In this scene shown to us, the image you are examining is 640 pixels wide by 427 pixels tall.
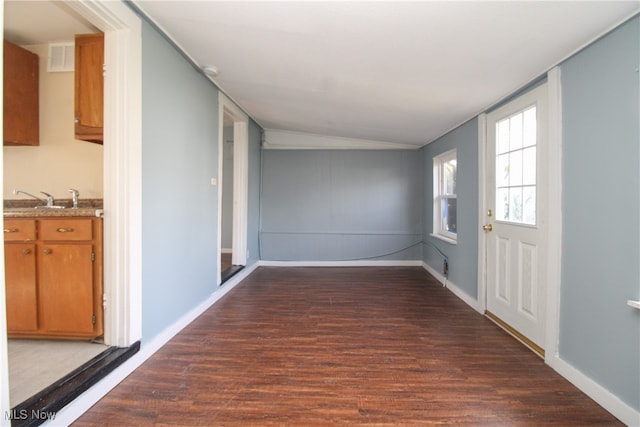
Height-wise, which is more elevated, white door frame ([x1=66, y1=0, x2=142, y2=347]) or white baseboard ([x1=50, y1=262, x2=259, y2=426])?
white door frame ([x1=66, y1=0, x2=142, y2=347])

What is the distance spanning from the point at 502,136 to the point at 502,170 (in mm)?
319

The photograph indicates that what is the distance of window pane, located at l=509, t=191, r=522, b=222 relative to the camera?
254cm

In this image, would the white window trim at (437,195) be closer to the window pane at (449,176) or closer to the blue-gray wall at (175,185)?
the window pane at (449,176)

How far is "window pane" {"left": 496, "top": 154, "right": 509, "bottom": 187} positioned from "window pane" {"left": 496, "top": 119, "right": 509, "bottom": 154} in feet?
0.21

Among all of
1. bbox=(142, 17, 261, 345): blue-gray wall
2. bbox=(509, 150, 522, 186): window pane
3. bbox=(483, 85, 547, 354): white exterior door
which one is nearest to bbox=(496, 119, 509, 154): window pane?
bbox=(483, 85, 547, 354): white exterior door

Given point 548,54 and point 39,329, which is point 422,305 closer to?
point 548,54

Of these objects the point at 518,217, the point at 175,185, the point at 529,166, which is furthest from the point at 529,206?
the point at 175,185

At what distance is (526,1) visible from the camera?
4.84 ft

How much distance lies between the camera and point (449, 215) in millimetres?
4387

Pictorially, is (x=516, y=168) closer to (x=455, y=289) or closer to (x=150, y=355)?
(x=455, y=289)

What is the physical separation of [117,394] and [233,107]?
10.3ft

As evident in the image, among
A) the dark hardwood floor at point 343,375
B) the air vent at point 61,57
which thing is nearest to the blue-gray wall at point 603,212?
the dark hardwood floor at point 343,375

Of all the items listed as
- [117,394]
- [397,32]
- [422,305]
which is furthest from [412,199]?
[117,394]

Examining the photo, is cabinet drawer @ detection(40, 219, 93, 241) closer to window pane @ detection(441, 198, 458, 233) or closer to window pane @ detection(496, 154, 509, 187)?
window pane @ detection(496, 154, 509, 187)
